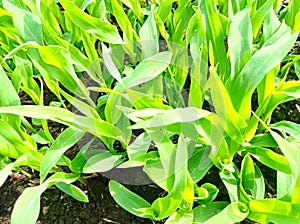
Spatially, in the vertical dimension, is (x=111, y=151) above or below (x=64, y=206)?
above

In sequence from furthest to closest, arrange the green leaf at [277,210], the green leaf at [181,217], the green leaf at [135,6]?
the green leaf at [135,6]
the green leaf at [181,217]
the green leaf at [277,210]

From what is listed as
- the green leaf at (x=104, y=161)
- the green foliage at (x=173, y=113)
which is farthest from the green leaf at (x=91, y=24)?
the green leaf at (x=104, y=161)

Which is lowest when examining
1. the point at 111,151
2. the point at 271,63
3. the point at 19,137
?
the point at 111,151

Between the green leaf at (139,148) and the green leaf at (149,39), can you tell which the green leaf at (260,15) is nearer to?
the green leaf at (149,39)

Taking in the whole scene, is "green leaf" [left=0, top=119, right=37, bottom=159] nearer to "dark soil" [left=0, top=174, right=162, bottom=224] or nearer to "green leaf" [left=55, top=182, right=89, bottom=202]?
"green leaf" [left=55, top=182, right=89, bottom=202]

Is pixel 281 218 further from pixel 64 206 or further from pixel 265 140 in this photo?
pixel 64 206


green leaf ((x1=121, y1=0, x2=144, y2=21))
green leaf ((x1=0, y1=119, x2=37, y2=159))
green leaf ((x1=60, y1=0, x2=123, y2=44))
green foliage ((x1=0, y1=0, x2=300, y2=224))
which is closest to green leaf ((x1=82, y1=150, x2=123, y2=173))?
green foliage ((x1=0, y1=0, x2=300, y2=224))

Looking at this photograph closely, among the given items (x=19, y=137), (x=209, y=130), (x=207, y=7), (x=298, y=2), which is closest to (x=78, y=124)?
(x=19, y=137)

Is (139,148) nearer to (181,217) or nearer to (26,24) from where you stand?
(181,217)

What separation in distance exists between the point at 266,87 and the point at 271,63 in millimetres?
123

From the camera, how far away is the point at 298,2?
1.06 metres

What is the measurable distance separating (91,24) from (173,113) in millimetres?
304

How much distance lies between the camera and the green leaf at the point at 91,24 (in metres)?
0.98

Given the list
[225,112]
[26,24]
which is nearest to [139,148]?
[225,112]
